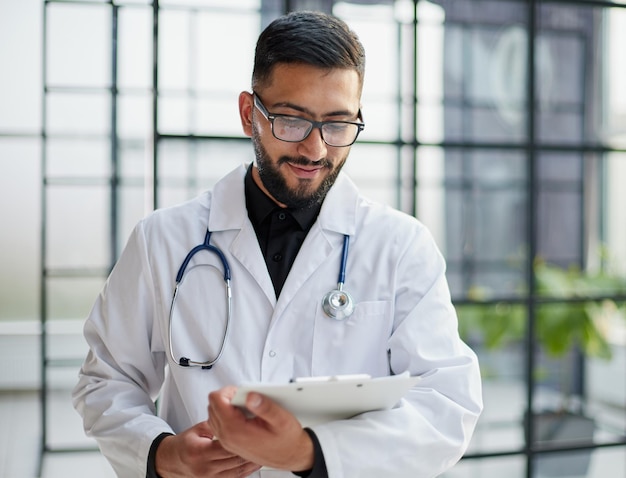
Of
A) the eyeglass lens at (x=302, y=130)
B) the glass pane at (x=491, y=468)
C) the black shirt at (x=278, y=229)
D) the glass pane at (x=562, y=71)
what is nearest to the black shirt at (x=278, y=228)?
the black shirt at (x=278, y=229)

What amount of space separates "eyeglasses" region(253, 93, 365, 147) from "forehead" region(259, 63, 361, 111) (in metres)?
0.03

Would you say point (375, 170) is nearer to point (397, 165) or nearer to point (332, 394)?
point (397, 165)

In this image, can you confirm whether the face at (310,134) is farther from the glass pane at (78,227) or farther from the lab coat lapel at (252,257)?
the glass pane at (78,227)

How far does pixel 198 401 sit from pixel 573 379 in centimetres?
220

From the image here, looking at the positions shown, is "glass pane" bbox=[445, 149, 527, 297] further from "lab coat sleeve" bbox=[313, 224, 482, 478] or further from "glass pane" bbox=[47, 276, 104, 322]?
"glass pane" bbox=[47, 276, 104, 322]

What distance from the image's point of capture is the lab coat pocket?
1.38m

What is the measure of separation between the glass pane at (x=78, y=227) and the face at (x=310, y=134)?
1.14 m

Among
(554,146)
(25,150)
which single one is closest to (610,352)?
(554,146)

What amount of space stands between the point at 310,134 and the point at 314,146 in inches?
1.0

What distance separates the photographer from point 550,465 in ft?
8.89

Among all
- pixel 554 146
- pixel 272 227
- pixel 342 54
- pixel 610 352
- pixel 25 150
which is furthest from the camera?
pixel 610 352

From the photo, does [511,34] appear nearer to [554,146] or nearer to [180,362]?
[554,146]

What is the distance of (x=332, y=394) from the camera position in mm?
1063

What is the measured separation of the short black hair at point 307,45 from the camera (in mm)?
1343
